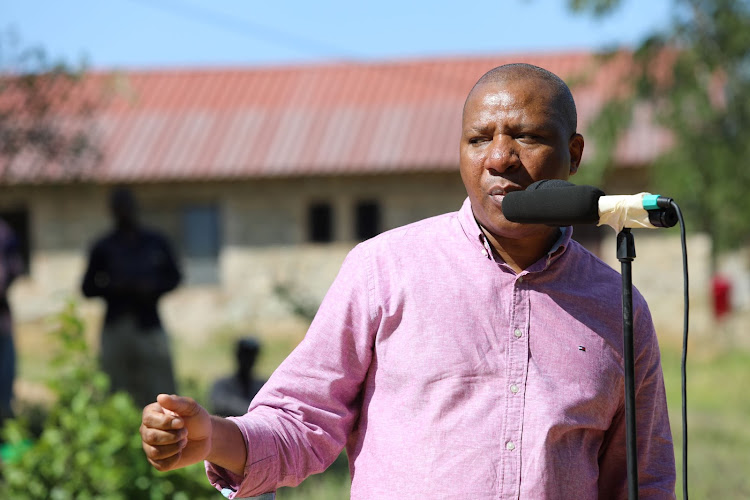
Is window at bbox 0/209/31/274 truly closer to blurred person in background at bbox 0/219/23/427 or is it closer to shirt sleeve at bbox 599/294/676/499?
blurred person in background at bbox 0/219/23/427

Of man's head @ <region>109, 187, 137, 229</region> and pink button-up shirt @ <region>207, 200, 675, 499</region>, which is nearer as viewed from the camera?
pink button-up shirt @ <region>207, 200, 675, 499</region>

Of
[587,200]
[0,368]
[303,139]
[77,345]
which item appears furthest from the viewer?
[303,139]

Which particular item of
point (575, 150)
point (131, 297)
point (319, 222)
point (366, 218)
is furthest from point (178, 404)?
point (319, 222)

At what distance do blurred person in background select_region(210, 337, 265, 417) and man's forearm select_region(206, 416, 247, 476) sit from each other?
15.2 feet

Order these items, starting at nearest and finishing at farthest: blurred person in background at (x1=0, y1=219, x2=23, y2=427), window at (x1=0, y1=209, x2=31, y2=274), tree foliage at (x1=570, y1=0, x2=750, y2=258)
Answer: blurred person in background at (x1=0, y1=219, x2=23, y2=427), tree foliage at (x1=570, y1=0, x2=750, y2=258), window at (x1=0, y1=209, x2=31, y2=274)

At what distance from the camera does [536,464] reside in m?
1.90

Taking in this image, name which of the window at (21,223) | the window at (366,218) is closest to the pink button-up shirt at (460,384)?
the window at (366,218)

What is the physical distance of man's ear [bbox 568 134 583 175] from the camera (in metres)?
2.10

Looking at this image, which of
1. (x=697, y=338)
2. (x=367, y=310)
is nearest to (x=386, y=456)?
(x=367, y=310)

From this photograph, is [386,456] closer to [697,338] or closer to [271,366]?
[271,366]

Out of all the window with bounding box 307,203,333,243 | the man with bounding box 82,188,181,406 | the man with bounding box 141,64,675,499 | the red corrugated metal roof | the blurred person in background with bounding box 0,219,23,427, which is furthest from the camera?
the window with bounding box 307,203,333,243

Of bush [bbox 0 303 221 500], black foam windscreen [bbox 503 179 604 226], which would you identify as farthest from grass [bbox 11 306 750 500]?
black foam windscreen [bbox 503 179 604 226]

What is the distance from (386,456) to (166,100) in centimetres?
1940

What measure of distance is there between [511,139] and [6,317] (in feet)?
18.5
